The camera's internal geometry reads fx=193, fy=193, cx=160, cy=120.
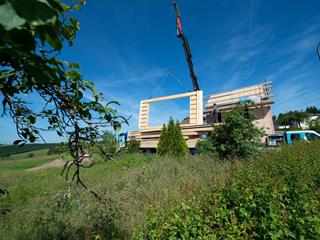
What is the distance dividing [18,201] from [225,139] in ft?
23.4

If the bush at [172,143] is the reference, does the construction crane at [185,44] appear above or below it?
above

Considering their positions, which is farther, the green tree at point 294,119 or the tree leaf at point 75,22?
the green tree at point 294,119

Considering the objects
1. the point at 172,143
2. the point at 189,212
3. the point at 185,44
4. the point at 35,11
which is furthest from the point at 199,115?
the point at 35,11

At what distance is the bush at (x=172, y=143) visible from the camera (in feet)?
28.8

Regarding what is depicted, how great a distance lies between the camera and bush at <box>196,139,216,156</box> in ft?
26.2

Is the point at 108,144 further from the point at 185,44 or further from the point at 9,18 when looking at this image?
the point at 185,44

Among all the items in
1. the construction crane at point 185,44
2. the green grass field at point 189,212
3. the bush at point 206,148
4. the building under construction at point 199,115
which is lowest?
the green grass field at point 189,212

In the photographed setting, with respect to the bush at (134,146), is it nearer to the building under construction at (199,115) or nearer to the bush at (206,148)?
the building under construction at (199,115)

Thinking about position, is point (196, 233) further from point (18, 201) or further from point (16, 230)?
point (18, 201)

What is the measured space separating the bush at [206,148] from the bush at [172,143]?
69 centimetres

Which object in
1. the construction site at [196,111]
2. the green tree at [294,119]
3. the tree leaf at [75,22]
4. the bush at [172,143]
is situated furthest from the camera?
the green tree at [294,119]

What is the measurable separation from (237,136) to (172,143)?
2.89m

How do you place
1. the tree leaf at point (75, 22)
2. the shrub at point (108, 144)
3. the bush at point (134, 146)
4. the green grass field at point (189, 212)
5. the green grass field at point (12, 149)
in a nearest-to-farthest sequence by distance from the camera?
1. the tree leaf at point (75, 22)
2. the shrub at point (108, 144)
3. the green grass field at point (12, 149)
4. the green grass field at point (189, 212)
5. the bush at point (134, 146)

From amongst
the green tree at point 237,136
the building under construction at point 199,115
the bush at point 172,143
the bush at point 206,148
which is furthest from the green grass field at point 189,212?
the building under construction at point 199,115
